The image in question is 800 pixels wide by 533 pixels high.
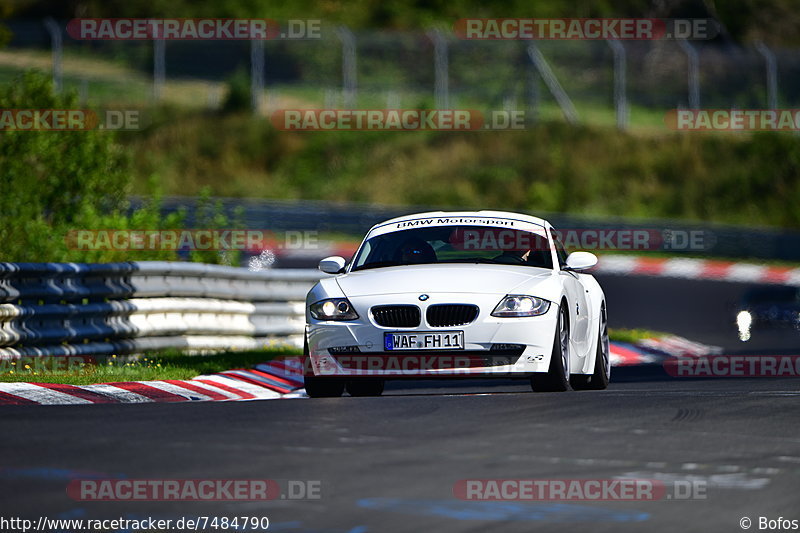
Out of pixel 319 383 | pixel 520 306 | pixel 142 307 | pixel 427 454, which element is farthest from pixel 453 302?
pixel 142 307

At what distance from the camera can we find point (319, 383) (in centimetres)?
1201

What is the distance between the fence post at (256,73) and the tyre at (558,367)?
3169 centimetres

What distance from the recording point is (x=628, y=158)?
154 ft

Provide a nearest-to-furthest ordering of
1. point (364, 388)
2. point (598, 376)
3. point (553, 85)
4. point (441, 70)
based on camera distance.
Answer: point (364, 388) < point (598, 376) < point (441, 70) < point (553, 85)

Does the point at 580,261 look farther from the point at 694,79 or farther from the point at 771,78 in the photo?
the point at 771,78

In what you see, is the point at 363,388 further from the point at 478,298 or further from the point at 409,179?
the point at 409,179

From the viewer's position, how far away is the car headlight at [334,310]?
11.7 metres

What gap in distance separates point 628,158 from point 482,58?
5.20m

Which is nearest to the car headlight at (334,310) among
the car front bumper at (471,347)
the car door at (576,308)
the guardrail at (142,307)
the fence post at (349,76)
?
the car front bumper at (471,347)

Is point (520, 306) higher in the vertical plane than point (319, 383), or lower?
higher

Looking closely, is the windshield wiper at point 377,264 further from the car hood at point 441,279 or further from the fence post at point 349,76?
the fence post at point 349,76

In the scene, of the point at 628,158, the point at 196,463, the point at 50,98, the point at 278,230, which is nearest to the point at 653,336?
the point at 50,98

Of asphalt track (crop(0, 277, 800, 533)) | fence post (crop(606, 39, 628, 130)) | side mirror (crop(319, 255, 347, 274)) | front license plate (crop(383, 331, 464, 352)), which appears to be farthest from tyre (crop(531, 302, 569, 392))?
fence post (crop(606, 39, 628, 130))

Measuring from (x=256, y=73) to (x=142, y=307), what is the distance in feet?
102
